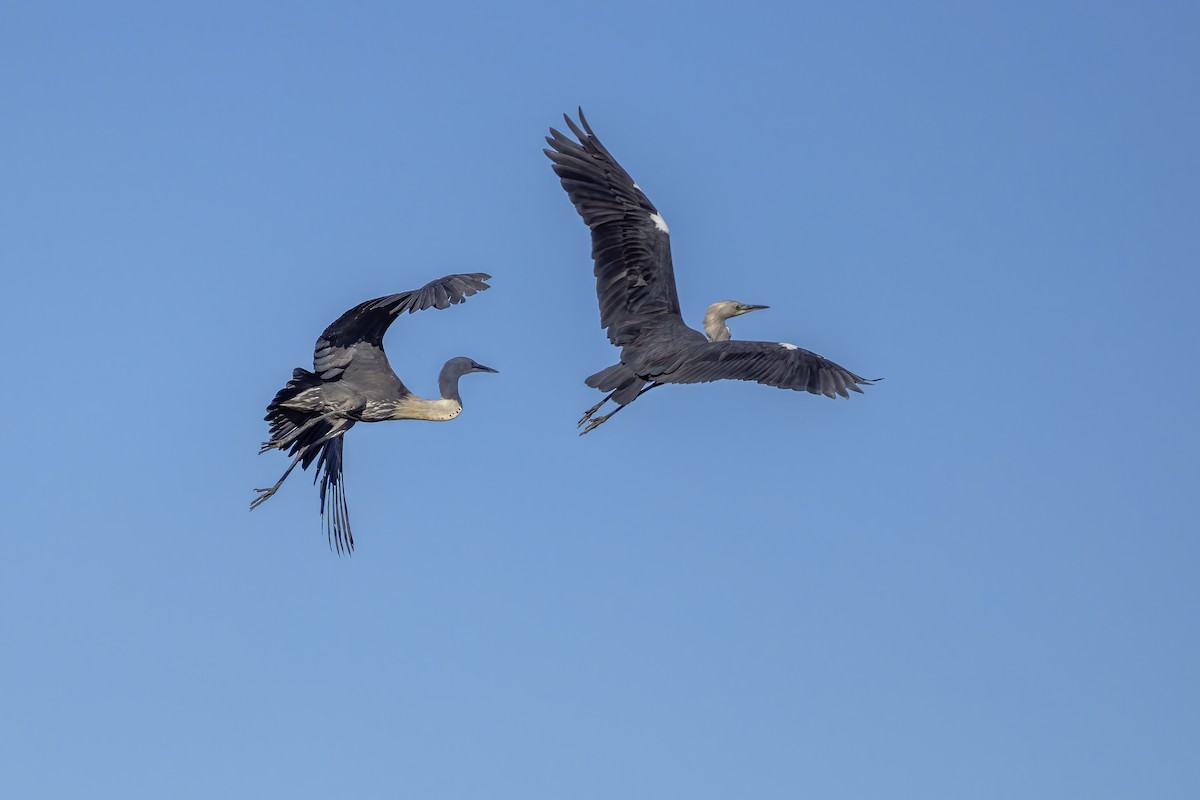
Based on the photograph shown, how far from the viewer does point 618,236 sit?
20.4 meters

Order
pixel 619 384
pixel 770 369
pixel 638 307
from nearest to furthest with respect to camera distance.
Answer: pixel 770 369 < pixel 619 384 < pixel 638 307

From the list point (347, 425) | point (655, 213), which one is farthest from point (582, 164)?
point (347, 425)

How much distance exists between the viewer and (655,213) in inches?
811

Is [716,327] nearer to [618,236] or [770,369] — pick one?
[618,236]

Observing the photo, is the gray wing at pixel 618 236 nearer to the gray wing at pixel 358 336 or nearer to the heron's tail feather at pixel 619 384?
the heron's tail feather at pixel 619 384

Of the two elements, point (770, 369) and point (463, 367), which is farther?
point (463, 367)

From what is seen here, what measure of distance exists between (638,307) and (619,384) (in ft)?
4.73

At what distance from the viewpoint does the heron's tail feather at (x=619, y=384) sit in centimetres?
1903

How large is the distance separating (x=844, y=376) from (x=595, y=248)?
3678mm

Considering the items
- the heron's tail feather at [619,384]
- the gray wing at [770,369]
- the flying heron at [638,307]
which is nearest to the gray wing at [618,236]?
the flying heron at [638,307]

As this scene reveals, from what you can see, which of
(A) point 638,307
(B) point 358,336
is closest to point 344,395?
(B) point 358,336

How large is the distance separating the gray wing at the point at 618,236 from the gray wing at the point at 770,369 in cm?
148

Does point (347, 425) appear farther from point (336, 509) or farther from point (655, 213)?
point (655, 213)

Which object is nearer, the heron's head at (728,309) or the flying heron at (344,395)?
the flying heron at (344,395)
